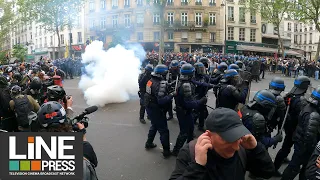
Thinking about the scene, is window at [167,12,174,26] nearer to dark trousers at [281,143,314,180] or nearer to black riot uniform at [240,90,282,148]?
black riot uniform at [240,90,282,148]

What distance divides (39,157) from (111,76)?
8853 mm

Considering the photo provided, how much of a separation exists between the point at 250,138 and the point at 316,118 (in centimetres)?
199

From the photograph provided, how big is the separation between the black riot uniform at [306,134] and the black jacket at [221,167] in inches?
64.5

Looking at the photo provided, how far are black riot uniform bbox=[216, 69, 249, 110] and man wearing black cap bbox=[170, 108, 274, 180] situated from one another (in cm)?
337

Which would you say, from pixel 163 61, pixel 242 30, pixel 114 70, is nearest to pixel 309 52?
pixel 242 30

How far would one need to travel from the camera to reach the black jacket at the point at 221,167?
A: 182 cm

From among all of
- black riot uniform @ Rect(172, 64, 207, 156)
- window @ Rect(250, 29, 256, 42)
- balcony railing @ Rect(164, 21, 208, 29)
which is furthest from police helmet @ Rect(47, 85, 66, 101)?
window @ Rect(250, 29, 256, 42)

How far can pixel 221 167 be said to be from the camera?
1.86m

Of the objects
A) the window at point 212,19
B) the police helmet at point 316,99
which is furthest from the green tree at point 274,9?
the police helmet at point 316,99

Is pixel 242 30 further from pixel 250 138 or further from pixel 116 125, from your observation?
pixel 250 138

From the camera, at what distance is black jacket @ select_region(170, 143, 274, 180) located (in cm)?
182

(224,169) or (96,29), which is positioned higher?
(96,29)

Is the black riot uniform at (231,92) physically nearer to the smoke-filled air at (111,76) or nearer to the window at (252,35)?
the smoke-filled air at (111,76)

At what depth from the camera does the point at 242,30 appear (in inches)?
1674
